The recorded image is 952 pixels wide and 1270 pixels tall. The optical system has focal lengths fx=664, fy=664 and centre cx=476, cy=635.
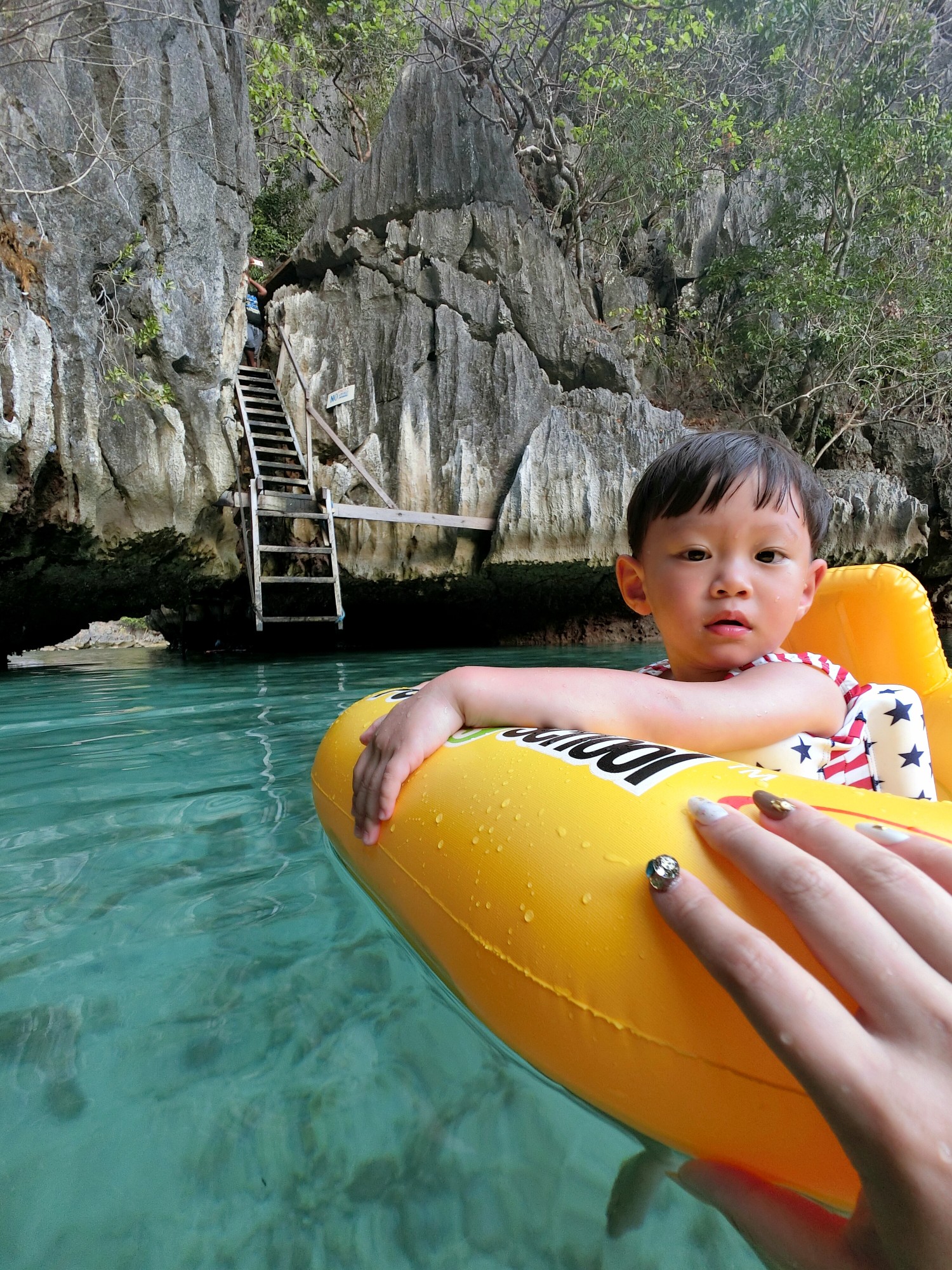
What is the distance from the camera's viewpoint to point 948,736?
5.41ft

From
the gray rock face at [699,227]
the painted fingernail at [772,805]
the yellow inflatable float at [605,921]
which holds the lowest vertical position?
the yellow inflatable float at [605,921]

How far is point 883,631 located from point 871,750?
716mm

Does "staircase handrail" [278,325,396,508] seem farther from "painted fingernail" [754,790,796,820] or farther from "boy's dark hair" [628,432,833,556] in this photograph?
"painted fingernail" [754,790,796,820]

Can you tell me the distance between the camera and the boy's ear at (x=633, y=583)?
59.0 inches

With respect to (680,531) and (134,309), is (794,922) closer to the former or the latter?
(680,531)

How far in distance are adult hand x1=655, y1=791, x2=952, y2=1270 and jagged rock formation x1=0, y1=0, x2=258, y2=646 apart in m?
6.14

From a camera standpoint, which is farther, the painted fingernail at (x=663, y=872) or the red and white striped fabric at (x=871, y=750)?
the red and white striped fabric at (x=871, y=750)

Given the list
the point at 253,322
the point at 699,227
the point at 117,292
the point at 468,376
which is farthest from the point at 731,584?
the point at 699,227

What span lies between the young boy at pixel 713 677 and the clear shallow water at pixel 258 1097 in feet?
1.01

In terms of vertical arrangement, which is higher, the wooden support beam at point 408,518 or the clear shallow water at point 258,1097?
the wooden support beam at point 408,518

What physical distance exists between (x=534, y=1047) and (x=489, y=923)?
15 cm

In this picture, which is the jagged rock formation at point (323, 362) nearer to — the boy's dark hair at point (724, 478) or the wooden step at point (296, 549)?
the wooden step at point (296, 549)

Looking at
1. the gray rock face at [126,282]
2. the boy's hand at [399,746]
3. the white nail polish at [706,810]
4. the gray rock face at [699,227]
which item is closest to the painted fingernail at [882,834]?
the white nail polish at [706,810]

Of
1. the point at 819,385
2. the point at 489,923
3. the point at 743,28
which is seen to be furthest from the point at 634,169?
the point at 489,923
